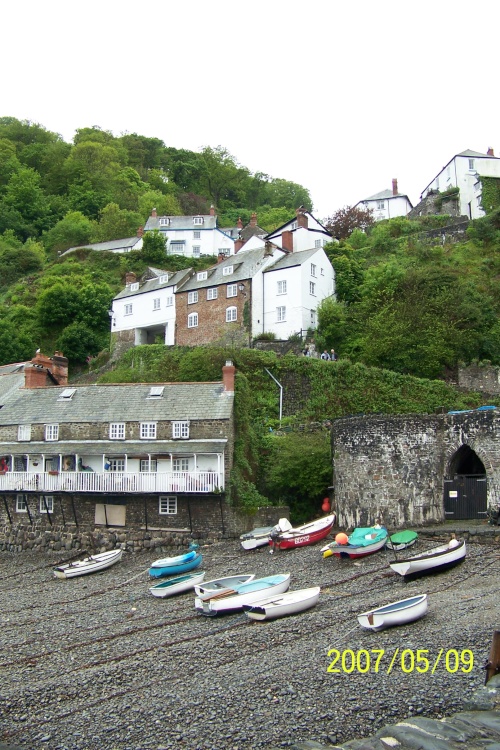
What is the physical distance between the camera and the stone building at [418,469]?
1058 inches

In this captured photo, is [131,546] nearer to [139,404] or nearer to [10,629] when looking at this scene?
[139,404]

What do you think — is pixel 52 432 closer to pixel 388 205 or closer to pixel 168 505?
pixel 168 505

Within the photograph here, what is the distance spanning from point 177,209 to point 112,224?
11016 millimetres

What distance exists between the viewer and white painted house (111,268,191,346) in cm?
4900

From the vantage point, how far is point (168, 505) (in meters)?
30.0

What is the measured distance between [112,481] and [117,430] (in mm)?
2558

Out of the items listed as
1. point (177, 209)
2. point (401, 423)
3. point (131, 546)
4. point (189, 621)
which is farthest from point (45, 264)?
point (189, 621)

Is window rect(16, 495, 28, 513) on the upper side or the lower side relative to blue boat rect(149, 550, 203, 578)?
upper

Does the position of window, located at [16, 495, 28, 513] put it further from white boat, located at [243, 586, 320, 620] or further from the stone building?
white boat, located at [243, 586, 320, 620]

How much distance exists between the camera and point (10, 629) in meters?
20.9

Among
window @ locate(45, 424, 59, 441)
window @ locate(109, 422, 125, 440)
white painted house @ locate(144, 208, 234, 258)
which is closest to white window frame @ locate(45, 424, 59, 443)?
window @ locate(45, 424, 59, 441)

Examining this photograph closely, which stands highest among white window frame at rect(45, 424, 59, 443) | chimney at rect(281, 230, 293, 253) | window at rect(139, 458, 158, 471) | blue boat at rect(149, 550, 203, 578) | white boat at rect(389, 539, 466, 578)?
chimney at rect(281, 230, 293, 253)

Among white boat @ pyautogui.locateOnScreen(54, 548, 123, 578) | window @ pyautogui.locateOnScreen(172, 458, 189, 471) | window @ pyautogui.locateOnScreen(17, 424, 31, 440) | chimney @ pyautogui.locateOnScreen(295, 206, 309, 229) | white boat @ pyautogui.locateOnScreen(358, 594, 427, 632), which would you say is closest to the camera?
white boat @ pyautogui.locateOnScreen(358, 594, 427, 632)
